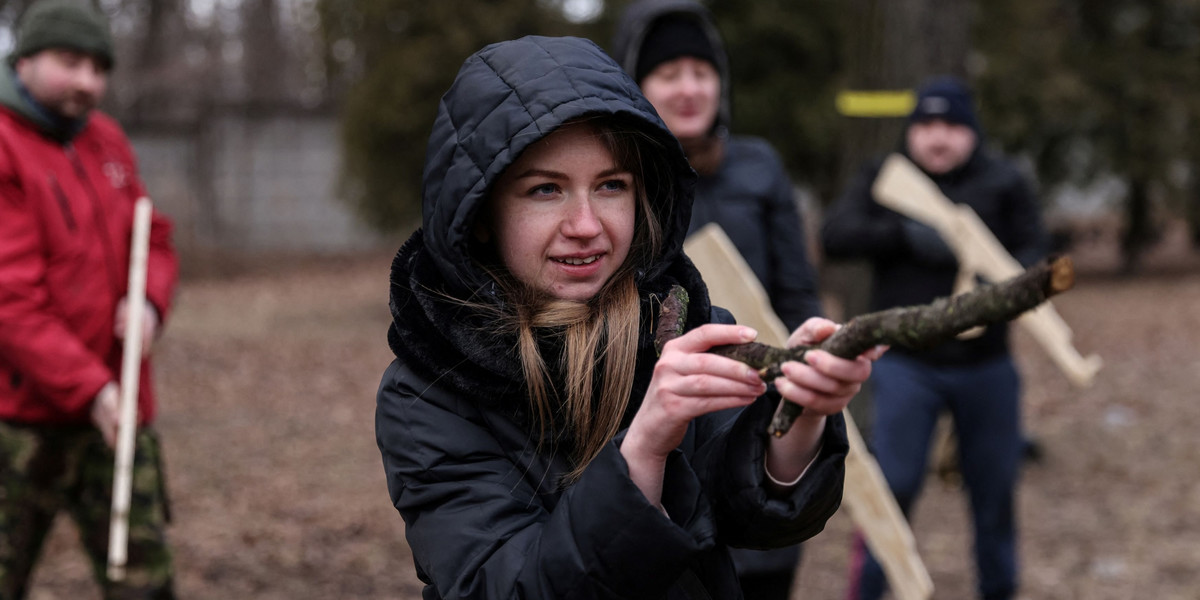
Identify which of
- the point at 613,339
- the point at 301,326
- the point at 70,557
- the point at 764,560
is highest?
the point at 613,339

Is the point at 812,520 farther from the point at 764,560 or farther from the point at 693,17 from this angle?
the point at 693,17

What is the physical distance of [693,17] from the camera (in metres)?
3.56

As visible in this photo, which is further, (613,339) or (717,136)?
(717,136)

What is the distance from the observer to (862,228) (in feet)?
15.0

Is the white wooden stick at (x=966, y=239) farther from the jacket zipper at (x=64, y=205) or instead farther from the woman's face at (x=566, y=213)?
the jacket zipper at (x=64, y=205)

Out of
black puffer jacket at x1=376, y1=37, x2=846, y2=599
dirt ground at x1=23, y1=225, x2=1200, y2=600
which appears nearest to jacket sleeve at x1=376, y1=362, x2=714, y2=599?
black puffer jacket at x1=376, y1=37, x2=846, y2=599

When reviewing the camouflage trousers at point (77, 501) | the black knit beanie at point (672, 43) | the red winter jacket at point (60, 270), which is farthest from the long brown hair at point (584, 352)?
the camouflage trousers at point (77, 501)

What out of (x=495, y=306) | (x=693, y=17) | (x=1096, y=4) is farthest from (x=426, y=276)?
(x=1096, y=4)

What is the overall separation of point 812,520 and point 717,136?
1947mm

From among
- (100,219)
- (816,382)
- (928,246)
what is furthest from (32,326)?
(928,246)

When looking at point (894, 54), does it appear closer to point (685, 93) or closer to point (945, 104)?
point (945, 104)

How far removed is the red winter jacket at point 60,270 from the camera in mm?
3396

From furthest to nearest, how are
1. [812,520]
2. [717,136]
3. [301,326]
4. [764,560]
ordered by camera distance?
[301,326], [717,136], [764,560], [812,520]

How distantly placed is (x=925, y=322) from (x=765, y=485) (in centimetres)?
48
